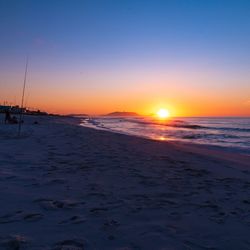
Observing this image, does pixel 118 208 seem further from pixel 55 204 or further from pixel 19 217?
pixel 19 217

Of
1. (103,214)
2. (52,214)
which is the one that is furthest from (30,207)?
(103,214)

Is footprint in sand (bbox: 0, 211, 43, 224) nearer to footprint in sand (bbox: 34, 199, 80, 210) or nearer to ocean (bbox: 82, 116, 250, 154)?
footprint in sand (bbox: 34, 199, 80, 210)

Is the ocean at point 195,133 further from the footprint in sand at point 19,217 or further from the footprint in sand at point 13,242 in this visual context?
the footprint in sand at point 13,242

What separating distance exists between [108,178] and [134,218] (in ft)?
7.22

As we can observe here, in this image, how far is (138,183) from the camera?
220 inches

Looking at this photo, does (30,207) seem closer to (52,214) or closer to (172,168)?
(52,214)

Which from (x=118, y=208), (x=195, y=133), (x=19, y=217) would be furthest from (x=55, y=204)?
(x=195, y=133)

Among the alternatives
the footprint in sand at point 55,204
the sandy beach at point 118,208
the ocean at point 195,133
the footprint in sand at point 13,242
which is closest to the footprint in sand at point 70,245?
the sandy beach at point 118,208

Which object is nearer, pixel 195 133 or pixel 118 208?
pixel 118 208

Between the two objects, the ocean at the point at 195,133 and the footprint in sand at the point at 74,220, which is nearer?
the footprint in sand at the point at 74,220

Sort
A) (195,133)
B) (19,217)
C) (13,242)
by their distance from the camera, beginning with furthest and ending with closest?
(195,133) < (19,217) < (13,242)

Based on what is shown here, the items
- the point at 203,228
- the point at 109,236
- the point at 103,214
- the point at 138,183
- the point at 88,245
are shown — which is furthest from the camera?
the point at 138,183

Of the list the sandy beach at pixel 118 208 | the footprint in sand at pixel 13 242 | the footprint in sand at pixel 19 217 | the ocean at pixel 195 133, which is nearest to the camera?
the footprint in sand at pixel 13 242

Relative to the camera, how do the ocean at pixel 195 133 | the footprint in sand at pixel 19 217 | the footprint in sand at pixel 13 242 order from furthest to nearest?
the ocean at pixel 195 133 < the footprint in sand at pixel 19 217 < the footprint in sand at pixel 13 242
